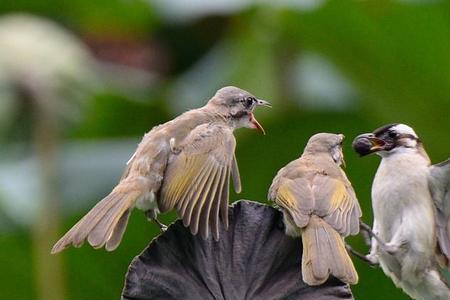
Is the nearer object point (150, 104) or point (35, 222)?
point (35, 222)

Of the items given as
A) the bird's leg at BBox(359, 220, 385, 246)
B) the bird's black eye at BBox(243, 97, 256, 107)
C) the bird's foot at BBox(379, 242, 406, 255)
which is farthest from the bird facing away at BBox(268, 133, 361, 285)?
the bird's foot at BBox(379, 242, 406, 255)

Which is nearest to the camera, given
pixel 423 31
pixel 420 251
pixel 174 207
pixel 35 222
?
pixel 174 207

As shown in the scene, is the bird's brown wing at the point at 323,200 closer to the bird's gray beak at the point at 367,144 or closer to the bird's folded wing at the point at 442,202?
the bird's gray beak at the point at 367,144

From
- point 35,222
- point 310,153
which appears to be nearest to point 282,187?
point 310,153

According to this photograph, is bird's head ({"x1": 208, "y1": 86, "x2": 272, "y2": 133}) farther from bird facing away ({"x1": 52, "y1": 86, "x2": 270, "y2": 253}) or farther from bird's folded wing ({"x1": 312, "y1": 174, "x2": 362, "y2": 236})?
bird's folded wing ({"x1": 312, "y1": 174, "x2": 362, "y2": 236})

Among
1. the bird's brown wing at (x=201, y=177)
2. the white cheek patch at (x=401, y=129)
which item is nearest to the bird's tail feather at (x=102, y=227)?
the bird's brown wing at (x=201, y=177)

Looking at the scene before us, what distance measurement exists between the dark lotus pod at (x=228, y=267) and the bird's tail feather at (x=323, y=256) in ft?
0.13

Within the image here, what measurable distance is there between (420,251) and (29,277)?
2.59 metres

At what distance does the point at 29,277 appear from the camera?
624 cm

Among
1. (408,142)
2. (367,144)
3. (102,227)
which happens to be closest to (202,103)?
(408,142)

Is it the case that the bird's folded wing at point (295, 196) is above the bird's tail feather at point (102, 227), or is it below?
below

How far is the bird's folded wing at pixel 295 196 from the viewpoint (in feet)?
11.7

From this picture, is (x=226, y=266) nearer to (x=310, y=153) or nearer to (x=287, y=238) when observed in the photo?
(x=287, y=238)

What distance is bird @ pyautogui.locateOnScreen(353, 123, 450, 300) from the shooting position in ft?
13.5
